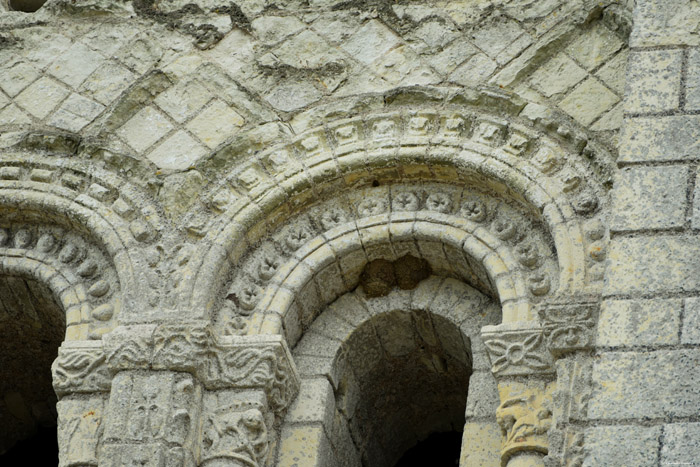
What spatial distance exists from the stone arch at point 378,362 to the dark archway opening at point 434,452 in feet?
0.90

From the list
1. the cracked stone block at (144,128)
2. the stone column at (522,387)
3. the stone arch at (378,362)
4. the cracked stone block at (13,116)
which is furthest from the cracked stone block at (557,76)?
the cracked stone block at (13,116)

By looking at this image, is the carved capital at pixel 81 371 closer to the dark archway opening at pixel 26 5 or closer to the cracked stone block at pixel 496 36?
the cracked stone block at pixel 496 36

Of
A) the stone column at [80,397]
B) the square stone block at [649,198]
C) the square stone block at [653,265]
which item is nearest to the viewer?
the square stone block at [653,265]

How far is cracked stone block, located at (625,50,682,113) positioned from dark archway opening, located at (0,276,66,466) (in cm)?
392

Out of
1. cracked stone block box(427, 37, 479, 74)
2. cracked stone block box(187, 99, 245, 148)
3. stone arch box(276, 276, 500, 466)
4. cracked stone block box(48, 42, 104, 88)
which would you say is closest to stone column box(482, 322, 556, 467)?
stone arch box(276, 276, 500, 466)

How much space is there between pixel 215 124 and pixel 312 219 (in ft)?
3.10

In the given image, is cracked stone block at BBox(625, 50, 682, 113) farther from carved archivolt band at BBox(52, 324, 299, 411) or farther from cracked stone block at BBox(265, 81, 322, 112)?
cracked stone block at BBox(265, 81, 322, 112)

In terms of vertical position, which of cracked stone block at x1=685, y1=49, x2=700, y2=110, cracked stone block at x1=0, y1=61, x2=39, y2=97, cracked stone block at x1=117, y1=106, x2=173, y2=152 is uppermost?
cracked stone block at x1=0, y1=61, x2=39, y2=97

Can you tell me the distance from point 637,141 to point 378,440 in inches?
131

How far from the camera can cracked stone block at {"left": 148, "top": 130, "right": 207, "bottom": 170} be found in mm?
8422

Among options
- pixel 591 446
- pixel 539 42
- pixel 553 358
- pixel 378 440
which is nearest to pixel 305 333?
pixel 378 440

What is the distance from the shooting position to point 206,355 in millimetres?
→ 7445

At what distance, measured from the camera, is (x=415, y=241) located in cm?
807

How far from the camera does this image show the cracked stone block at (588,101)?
313 inches
